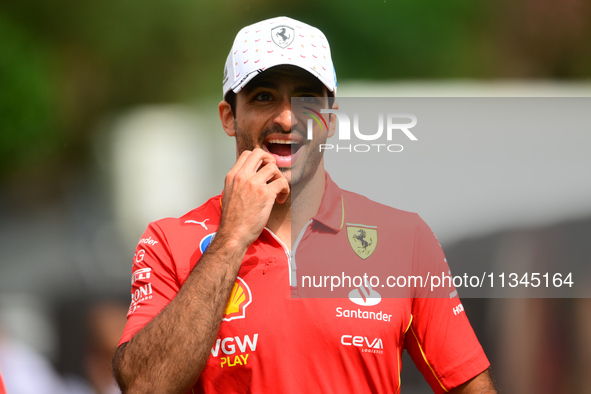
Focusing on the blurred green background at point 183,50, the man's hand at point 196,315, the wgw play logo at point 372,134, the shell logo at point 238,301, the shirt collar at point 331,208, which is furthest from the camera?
the blurred green background at point 183,50

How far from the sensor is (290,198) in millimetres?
2113

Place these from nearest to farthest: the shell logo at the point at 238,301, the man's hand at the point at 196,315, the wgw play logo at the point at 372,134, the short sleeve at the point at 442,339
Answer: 1. the man's hand at the point at 196,315
2. the shell logo at the point at 238,301
3. the short sleeve at the point at 442,339
4. the wgw play logo at the point at 372,134

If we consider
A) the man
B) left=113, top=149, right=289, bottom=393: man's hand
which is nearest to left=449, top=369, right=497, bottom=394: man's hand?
the man

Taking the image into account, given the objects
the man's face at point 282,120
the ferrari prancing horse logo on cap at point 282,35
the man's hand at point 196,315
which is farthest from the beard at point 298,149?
the ferrari prancing horse logo on cap at point 282,35

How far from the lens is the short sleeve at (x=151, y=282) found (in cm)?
191

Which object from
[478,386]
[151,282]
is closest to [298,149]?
[151,282]

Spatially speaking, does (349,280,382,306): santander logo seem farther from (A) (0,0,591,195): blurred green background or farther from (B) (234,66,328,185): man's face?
(A) (0,0,591,195): blurred green background

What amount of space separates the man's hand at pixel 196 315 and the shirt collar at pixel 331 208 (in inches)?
8.4

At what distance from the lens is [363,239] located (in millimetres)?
2088

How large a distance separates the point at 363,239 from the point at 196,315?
560 mm

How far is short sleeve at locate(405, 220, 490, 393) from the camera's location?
78.9 inches

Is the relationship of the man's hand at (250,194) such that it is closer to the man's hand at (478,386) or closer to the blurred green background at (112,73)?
the man's hand at (478,386)

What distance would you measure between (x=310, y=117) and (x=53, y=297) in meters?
2.06

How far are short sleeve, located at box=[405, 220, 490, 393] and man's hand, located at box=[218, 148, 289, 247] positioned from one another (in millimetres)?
460
